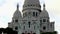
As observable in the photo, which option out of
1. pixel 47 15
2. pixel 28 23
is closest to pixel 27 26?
pixel 28 23

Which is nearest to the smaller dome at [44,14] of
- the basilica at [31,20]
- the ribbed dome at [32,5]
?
the basilica at [31,20]

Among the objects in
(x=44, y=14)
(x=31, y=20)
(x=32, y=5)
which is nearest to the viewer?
(x=31, y=20)

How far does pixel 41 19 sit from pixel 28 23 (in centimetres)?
422

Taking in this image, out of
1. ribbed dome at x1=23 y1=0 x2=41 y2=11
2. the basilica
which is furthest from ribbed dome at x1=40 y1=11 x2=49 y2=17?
ribbed dome at x1=23 y1=0 x2=41 y2=11

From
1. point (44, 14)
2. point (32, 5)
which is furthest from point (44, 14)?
point (32, 5)

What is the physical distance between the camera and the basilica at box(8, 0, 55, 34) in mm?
82250

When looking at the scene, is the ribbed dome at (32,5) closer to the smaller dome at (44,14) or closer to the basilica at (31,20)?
the basilica at (31,20)

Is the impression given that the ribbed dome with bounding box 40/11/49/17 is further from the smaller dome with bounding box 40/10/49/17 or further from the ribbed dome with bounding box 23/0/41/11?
the ribbed dome with bounding box 23/0/41/11

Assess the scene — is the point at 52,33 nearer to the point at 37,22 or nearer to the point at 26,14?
the point at 37,22

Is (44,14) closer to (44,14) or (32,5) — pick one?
(44,14)

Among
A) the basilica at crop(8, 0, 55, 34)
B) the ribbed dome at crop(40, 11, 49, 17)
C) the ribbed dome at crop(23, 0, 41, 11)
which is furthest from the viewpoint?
the ribbed dome at crop(23, 0, 41, 11)

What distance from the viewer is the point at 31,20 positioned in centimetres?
8375

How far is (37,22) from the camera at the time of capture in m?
82.6

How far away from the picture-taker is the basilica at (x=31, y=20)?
82.2 m
